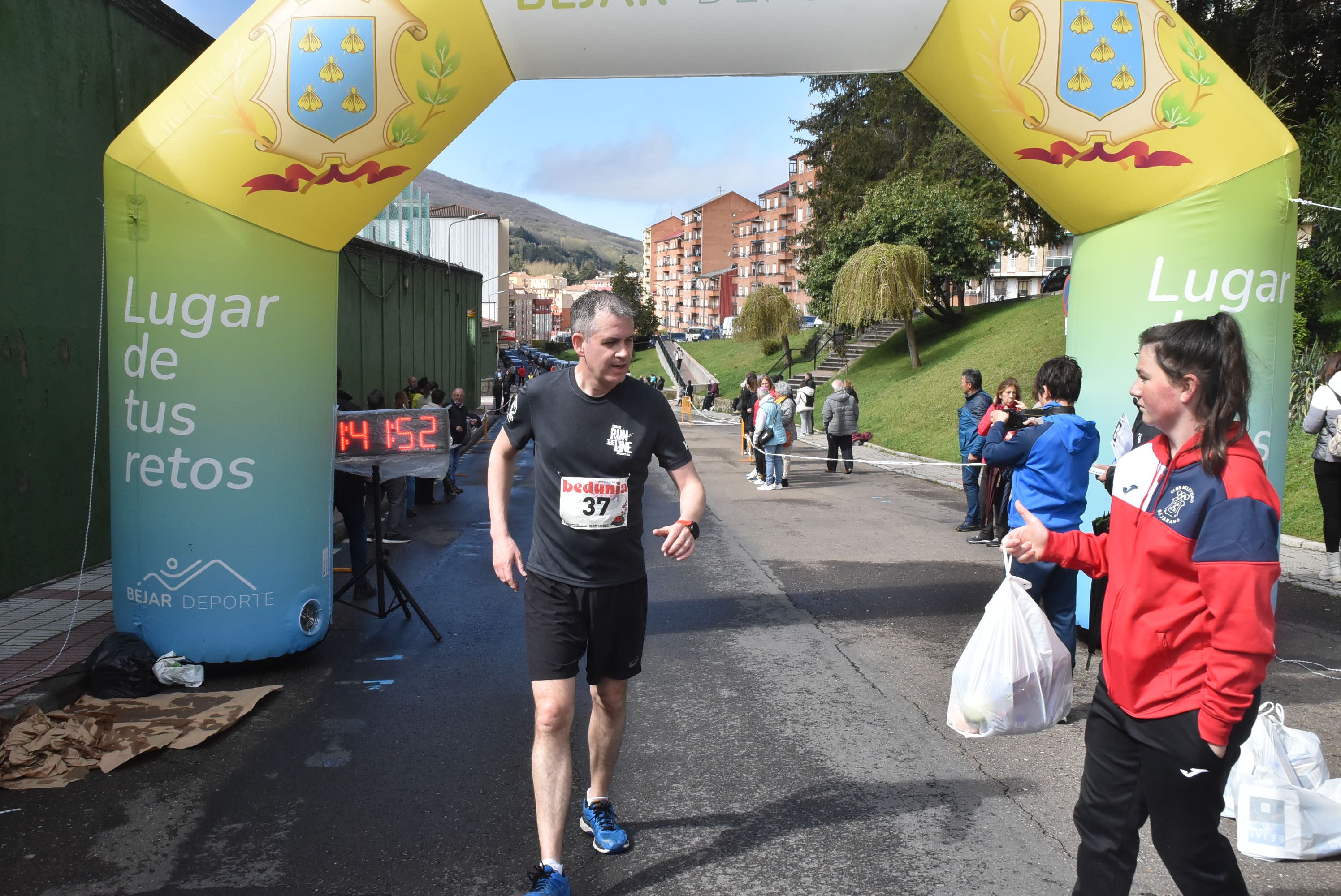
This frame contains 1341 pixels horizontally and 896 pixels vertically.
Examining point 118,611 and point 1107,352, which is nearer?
point 118,611

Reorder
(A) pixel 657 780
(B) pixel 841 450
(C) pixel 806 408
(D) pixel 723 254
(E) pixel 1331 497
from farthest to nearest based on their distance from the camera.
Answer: (D) pixel 723 254, (C) pixel 806 408, (B) pixel 841 450, (E) pixel 1331 497, (A) pixel 657 780

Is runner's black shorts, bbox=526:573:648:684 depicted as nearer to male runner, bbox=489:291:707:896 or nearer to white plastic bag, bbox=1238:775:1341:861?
male runner, bbox=489:291:707:896

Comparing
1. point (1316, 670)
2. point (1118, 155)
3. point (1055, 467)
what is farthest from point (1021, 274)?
point (1055, 467)

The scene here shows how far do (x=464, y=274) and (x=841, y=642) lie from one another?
28.1 m

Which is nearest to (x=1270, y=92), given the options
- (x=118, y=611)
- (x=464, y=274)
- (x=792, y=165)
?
(x=118, y=611)

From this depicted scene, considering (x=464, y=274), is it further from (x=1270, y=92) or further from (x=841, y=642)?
(x=841, y=642)

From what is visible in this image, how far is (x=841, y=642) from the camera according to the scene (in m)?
6.98

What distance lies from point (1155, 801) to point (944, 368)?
29.6m

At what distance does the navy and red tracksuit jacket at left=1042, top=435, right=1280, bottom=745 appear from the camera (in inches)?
94.7

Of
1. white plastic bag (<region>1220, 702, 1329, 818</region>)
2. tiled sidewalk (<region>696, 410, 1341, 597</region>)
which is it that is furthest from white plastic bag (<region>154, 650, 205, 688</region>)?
tiled sidewalk (<region>696, 410, 1341, 597</region>)

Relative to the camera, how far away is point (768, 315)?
160ft

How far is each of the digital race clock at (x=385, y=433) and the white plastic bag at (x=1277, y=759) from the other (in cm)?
522

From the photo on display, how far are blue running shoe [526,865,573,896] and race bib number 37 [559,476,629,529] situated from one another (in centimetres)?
118

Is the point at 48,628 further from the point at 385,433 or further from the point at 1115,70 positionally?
the point at 1115,70
